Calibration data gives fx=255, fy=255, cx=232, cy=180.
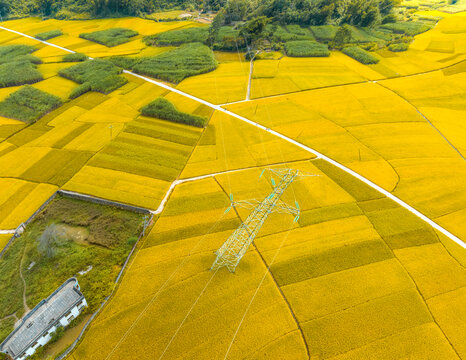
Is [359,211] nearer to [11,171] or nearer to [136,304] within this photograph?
[136,304]

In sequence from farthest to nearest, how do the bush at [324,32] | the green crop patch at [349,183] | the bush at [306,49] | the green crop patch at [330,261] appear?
the bush at [324,32] < the bush at [306,49] < the green crop patch at [349,183] < the green crop patch at [330,261]

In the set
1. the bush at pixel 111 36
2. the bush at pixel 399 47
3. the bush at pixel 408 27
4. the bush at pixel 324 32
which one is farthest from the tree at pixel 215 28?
the bush at pixel 408 27

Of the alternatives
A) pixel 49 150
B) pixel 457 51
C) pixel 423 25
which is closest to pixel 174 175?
pixel 49 150

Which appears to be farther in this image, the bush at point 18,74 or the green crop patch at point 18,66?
the green crop patch at point 18,66

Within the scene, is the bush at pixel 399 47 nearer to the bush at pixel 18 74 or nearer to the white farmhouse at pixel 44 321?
the bush at pixel 18 74

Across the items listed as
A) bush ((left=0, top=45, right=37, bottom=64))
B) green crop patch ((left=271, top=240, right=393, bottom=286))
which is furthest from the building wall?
bush ((left=0, top=45, right=37, bottom=64))
